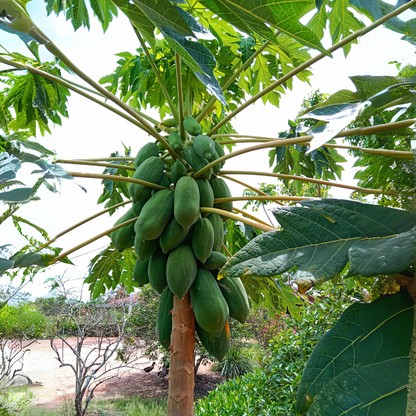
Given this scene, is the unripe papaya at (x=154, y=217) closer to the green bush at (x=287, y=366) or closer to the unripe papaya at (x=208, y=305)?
the unripe papaya at (x=208, y=305)

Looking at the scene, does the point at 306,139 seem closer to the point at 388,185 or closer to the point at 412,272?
the point at 388,185

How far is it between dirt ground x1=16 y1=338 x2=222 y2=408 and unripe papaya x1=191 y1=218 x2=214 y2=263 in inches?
231

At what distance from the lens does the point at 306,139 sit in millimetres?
879

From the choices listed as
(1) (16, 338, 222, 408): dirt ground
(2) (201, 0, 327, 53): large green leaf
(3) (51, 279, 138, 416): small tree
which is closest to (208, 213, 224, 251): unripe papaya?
(2) (201, 0, 327, 53): large green leaf

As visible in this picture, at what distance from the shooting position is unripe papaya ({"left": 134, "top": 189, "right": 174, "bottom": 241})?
1.00m

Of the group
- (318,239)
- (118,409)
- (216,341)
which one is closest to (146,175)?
(216,341)

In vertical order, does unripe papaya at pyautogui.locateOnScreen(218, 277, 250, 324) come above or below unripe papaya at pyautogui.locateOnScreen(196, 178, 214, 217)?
below

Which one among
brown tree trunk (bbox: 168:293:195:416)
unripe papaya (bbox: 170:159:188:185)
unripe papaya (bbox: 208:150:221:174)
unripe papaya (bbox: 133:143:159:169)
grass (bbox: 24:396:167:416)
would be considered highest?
unripe papaya (bbox: 133:143:159:169)

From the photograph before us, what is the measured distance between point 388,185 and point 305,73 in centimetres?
164

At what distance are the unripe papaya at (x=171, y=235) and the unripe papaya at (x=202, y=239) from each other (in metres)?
0.04

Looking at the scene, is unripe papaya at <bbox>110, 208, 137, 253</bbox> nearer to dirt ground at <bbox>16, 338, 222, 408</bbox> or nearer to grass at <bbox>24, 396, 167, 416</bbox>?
grass at <bbox>24, 396, 167, 416</bbox>

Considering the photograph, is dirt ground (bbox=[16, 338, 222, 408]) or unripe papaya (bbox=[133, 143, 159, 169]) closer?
unripe papaya (bbox=[133, 143, 159, 169])

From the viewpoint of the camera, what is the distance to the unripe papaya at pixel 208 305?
98 centimetres

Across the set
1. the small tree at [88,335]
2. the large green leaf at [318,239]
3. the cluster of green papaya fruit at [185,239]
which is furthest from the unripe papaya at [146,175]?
the small tree at [88,335]
